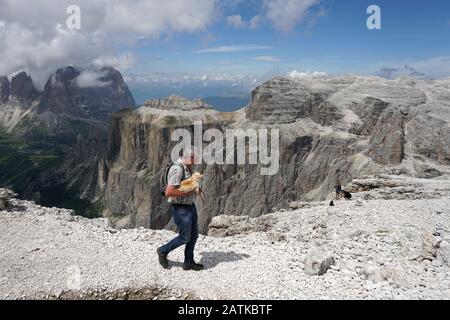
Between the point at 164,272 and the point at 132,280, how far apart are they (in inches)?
44.3

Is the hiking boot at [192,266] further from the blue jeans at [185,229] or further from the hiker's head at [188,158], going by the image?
the hiker's head at [188,158]

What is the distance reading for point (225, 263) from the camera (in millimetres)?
14578

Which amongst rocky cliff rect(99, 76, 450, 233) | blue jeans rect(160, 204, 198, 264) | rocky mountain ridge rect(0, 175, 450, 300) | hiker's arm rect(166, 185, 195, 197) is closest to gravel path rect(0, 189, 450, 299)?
rocky mountain ridge rect(0, 175, 450, 300)

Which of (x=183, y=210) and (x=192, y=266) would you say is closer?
(x=183, y=210)

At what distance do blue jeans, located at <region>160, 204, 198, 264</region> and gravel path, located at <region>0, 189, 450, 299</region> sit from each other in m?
0.73

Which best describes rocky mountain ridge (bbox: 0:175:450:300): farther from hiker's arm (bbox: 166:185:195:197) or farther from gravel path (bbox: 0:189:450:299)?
hiker's arm (bbox: 166:185:195:197)

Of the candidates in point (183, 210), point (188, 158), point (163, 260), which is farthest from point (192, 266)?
point (188, 158)

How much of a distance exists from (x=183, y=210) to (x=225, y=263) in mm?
2771

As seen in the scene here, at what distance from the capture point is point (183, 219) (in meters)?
13.4

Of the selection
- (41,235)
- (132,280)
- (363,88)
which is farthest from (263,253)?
(363,88)

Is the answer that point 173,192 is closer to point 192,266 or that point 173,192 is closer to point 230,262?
point 192,266

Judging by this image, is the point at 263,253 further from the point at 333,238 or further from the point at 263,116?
the point at 263,116

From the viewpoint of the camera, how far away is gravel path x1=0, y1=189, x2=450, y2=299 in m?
12.1

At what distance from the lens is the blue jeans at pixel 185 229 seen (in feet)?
44.1
